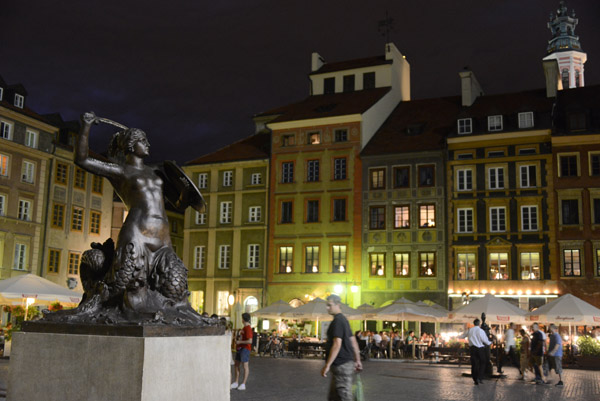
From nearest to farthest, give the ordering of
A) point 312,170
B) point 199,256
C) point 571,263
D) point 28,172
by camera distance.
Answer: point 571,263, point 28,172, point 312,170, point 199,256

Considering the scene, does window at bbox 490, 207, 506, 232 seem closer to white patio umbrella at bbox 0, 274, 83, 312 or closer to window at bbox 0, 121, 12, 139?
white patio umbrella at bbox 0, 274, 83, 312

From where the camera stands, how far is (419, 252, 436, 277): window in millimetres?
36844

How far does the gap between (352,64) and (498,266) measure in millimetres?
17412

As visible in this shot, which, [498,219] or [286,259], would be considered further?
[286,259]

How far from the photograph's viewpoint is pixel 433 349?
26.8m

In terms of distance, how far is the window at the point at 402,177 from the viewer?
38344mm

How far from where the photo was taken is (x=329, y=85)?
149 ft

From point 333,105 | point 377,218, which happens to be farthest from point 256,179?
point 377,218

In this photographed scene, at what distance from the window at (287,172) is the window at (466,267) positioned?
11067 mm

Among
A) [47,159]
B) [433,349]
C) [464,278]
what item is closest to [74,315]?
[433,349]

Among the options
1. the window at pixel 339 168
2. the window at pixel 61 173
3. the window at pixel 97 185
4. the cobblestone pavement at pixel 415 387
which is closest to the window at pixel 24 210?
the window at pixel 61 173

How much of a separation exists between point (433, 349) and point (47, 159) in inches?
967

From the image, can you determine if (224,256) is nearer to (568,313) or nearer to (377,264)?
(377,264)

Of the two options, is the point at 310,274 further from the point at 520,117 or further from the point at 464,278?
the point at 520,117
